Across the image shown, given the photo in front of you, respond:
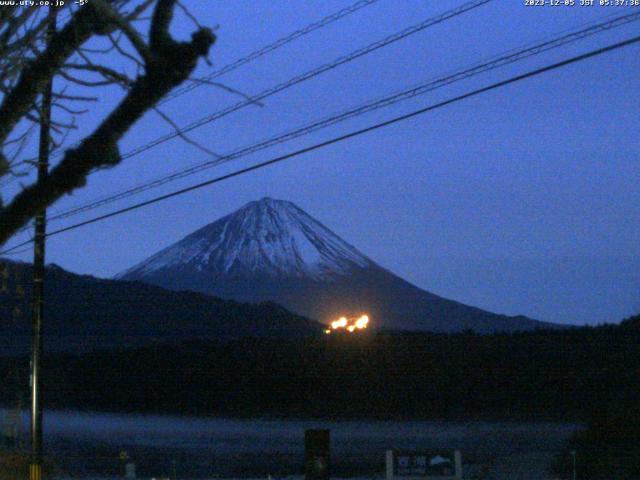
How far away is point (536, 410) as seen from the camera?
148 ft

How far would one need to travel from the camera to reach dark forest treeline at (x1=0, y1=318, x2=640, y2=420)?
146ft

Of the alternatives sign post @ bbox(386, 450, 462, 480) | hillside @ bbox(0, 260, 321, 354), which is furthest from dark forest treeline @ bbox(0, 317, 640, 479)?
hillside @ bbox(0, 260, 321, 354)

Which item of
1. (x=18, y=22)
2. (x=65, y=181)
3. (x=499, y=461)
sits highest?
(x=18, y=22)

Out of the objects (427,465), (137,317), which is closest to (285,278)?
(137,317)

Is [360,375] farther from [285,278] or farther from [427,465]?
[285,278]

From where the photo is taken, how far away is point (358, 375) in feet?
177

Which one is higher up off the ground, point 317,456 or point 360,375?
point 360,375

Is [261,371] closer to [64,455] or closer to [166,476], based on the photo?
[64,455]

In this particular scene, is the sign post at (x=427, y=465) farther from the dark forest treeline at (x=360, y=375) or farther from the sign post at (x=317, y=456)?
the dark forest treeline at (x=360, y=375)

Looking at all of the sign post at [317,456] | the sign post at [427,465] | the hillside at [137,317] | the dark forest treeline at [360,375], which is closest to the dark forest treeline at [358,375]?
the dark forest treeline at [360,375]

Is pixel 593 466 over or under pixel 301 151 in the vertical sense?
under

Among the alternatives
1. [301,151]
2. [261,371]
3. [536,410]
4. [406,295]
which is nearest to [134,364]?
[261,371]

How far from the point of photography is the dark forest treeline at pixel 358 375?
44.5 meters

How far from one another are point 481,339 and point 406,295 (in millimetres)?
101016
